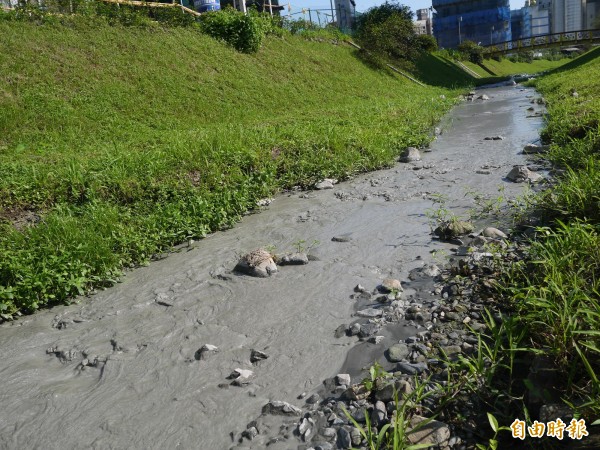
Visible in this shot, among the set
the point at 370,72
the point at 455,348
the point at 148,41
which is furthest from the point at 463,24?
the point at 455,348

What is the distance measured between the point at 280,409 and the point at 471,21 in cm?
9638

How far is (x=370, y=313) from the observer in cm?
470

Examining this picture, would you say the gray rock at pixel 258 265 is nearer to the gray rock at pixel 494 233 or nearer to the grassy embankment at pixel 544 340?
the grassy embankment at pixel 544 340

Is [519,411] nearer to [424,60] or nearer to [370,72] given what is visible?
[370,72]

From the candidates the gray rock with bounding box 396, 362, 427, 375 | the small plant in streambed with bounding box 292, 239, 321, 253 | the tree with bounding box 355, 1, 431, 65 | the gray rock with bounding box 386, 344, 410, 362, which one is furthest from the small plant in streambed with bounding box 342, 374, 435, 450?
the tree with bounding box 355, 1, 431, 65

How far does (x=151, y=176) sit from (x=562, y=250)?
6030mm

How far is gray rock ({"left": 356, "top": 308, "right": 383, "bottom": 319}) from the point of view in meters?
4.66

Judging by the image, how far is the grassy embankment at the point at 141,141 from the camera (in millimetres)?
6312

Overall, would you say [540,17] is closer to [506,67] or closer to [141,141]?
[506,67]

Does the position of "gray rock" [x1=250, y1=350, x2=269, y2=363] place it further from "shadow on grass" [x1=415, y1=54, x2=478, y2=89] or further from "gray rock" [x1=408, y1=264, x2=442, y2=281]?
"shadow on grass" [x1=415, y1=54, x2=478, y2=89]

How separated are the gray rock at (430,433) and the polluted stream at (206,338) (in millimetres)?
727

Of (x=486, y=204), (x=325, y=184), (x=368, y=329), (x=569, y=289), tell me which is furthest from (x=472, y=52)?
(x=368, y=329)

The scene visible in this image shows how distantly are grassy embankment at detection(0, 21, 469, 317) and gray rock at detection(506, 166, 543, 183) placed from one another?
3.04 meters

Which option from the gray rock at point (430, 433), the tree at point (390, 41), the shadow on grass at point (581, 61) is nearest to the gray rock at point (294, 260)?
the gray rock at point (430, 433)
